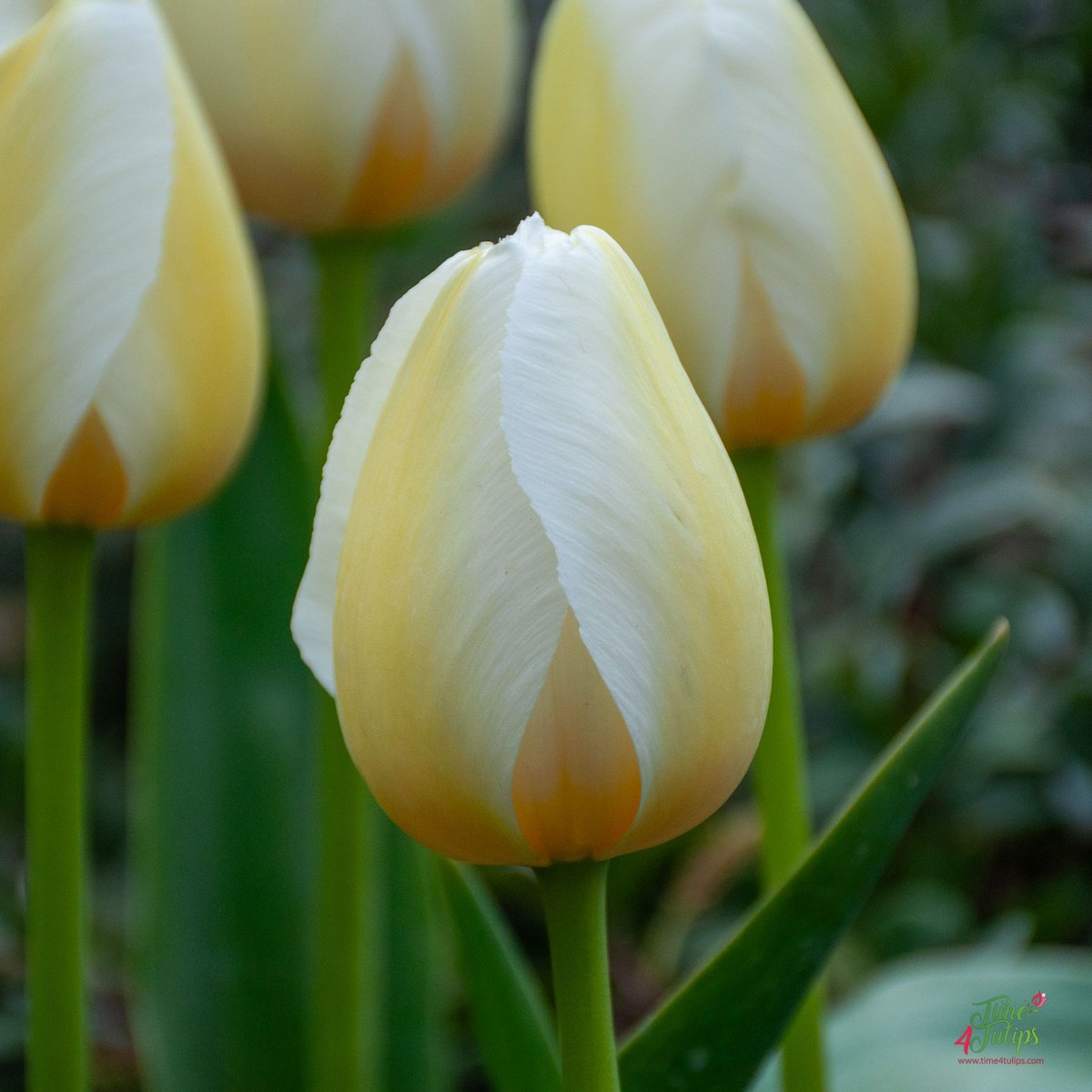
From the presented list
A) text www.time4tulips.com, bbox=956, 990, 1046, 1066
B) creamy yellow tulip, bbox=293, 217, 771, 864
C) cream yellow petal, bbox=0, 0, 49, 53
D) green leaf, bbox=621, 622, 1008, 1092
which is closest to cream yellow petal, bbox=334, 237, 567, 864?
creamy yellow tulip, bbox=293, 217, 771, 864

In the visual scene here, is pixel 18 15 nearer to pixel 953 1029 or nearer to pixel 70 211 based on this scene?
pixel 70 211

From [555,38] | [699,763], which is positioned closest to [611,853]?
[699,763]

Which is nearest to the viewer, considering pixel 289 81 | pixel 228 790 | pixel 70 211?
pixel 70 211

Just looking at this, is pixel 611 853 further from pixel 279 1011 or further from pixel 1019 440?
pixel 1019 440

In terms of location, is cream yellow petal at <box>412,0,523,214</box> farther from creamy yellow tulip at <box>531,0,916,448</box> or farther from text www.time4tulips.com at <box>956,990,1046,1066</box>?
text www.time4tulips.com at <box>956,990,1046,1066</box>

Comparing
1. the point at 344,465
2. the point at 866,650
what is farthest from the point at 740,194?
the point at 866,650

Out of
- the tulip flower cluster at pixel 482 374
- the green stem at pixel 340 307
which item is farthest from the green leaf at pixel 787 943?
the green stem at pixel 340 307
